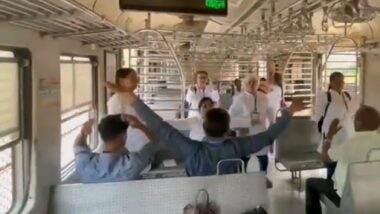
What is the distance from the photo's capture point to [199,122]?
13.1 feet

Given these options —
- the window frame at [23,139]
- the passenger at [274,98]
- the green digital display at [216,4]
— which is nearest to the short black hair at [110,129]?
the window frame at [23,139]

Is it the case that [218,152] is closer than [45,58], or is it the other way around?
[218,152]

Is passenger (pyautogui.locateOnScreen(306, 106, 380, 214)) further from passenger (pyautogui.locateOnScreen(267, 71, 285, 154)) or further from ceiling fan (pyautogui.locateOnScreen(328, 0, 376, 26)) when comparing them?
passenger (pyautogui.locateOnScreen(267, 71, 285, 154))

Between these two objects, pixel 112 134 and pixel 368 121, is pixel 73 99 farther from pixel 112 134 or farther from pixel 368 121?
pixel 368 121

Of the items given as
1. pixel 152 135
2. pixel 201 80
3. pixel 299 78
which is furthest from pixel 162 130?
pixel 299 78

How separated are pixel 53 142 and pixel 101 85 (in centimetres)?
229

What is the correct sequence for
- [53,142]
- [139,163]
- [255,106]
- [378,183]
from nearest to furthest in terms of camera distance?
1. [139,163]
2. [378,183]
3. [53,142]
4. [255,106]

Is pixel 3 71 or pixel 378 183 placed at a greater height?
pixel 3 71

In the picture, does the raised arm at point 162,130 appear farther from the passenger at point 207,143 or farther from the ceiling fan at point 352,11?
the ceiling fan at point 352,11

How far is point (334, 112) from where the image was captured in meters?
4.27

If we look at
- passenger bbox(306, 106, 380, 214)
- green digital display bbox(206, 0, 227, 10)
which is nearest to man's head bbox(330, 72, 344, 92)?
passenger bbox(306, 106, 380, 214)

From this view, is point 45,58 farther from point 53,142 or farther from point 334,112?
point 334,112

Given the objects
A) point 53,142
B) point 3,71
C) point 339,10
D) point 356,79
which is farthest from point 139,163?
point 356,79

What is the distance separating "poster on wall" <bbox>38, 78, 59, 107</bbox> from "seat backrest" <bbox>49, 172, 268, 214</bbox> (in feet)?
3.38
